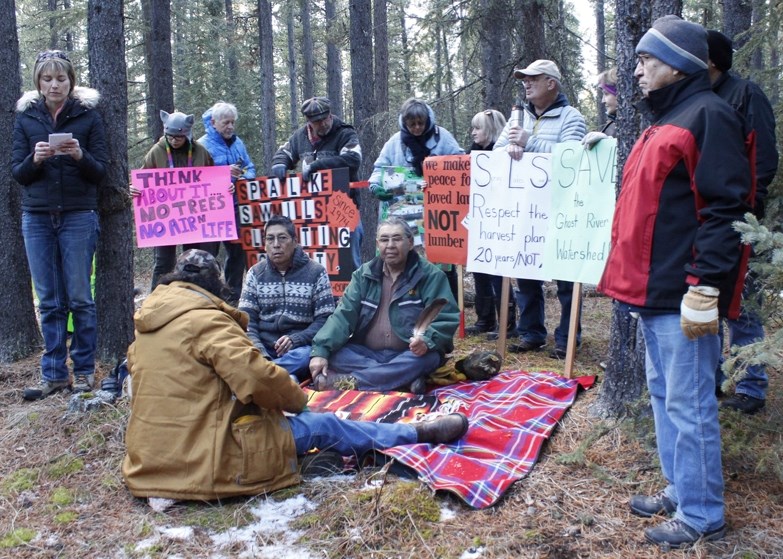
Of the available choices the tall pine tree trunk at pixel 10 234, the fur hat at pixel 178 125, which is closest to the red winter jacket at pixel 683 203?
the fur hat at pixel 178 125

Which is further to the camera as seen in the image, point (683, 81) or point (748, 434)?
point (748, 434)

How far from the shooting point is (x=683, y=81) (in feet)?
9.23

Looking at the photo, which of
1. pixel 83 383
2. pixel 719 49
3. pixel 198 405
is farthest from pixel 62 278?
pixel 719 49

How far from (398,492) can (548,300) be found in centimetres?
624

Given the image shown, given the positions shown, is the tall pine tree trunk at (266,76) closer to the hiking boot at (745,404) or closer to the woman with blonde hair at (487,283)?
the woman with blonde hair at (487,283)

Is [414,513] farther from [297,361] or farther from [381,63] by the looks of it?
[381,63]

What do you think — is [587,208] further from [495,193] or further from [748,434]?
[748,434]

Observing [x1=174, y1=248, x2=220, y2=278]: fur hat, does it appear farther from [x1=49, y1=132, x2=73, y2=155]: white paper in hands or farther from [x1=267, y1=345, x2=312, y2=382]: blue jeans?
[x1=49, y1=132, x2=73, y2=155]: white paper in hands

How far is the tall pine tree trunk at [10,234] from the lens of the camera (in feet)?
20.2

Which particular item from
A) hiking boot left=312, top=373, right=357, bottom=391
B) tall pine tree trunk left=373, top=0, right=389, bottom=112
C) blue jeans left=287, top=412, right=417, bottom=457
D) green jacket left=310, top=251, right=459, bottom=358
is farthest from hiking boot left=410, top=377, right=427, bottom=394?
tall pine tree trunk left=373, top=0, right=389, bottom=112

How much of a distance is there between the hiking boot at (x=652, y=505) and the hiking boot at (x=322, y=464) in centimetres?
153

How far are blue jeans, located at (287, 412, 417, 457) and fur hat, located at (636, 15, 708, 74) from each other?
7.73 feet

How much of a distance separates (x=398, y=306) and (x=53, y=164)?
2.75m

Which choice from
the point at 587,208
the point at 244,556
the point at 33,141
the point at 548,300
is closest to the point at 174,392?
the point at 244,556
